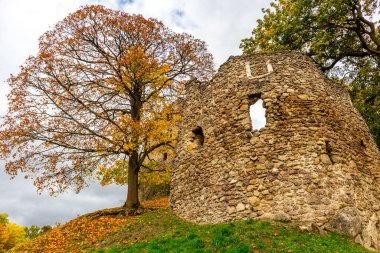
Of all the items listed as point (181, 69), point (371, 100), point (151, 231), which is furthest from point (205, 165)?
point (371, 100)

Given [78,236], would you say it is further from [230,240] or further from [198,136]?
[230,240]

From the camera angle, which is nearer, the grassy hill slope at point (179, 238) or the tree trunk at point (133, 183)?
the grassy hill slope at point (179, 238)

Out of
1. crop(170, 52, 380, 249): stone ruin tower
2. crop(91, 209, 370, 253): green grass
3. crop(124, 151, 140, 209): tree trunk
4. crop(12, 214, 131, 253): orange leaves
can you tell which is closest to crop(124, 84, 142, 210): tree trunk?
crop(124, 151, 140, 209): tree trunk

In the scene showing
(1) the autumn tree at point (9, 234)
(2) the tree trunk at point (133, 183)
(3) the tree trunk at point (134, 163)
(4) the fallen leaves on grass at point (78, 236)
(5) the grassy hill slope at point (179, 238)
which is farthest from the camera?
(1) the autumn tree at point (9, 234)

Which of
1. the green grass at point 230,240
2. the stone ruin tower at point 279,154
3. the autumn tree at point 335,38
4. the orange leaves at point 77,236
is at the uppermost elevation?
the autumn tree at point 335,38

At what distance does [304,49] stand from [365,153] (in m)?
8.09

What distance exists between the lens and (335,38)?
16266 millimetres

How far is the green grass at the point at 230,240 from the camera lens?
24.1ft

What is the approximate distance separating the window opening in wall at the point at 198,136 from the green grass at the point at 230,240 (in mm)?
3510

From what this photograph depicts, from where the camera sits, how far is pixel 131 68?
13.7 m

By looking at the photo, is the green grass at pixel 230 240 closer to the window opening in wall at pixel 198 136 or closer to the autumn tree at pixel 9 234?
the window opening in wall at pixel 198 136

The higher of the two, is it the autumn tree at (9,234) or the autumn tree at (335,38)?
the autumn tree at (335,38)

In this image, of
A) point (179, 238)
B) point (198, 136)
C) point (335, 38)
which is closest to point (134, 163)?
point (198, 136)

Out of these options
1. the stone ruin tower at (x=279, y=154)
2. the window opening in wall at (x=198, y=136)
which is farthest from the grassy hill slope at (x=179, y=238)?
the window opening in wall at (x=198, y=136)
